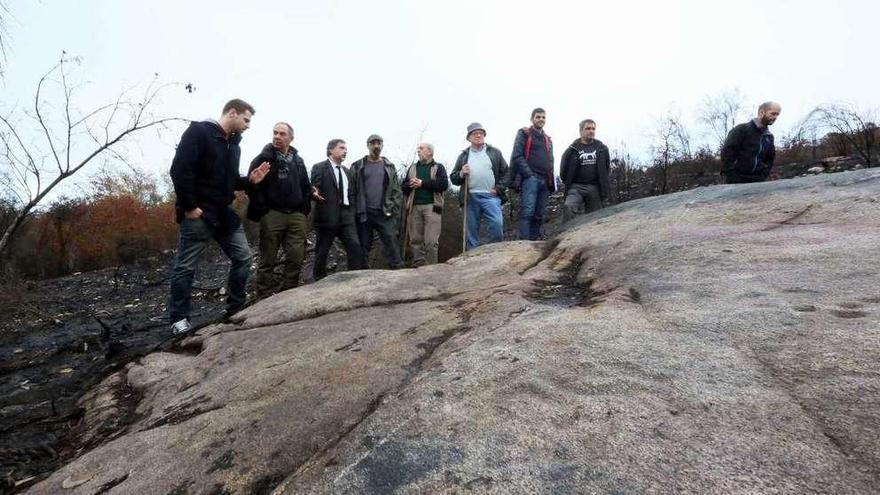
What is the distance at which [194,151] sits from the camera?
387 centimetres

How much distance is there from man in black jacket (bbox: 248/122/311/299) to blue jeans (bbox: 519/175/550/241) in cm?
247

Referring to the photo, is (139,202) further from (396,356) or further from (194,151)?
(396,356)

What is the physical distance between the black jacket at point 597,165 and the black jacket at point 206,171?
143 inches

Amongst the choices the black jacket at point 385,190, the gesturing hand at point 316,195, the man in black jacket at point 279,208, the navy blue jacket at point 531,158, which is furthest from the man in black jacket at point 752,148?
the man in black jacket at point 279,208

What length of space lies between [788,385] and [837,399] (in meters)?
0.12

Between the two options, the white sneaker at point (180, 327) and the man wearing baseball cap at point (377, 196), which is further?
the man wearing baseball cap at point (377, 196)

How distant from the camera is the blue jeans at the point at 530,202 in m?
5.91

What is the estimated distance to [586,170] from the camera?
19.7ft

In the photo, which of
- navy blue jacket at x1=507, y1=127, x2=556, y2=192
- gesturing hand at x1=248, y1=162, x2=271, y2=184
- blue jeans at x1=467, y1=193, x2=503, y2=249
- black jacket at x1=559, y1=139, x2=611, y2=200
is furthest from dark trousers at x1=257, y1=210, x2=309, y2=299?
black jacket at x1=559, y1=139, x2=611, y2=200

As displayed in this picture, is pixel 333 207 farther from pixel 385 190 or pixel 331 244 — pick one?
pixel 385 190

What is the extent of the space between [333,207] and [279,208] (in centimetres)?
84

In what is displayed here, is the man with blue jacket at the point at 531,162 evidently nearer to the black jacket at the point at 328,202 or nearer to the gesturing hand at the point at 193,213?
the black jacket at the point at 328,202

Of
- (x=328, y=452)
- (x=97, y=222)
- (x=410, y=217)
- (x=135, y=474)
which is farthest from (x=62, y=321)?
(x=97, y=222)

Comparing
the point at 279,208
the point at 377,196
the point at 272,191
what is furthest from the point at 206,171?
the point at 377,196
